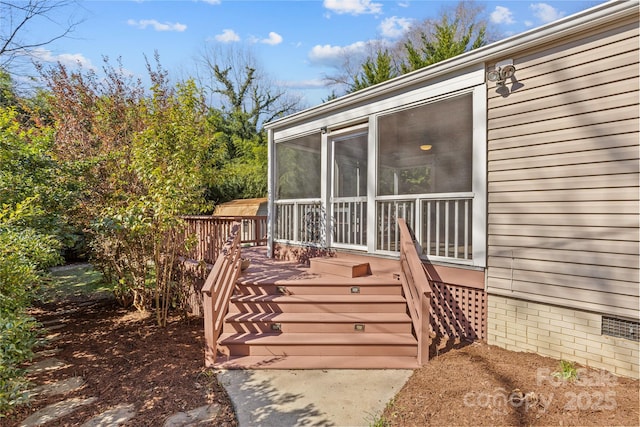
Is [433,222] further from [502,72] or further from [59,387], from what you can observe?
[59,387]

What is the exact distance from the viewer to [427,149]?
17.2ft

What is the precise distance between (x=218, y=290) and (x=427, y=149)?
3835 mm

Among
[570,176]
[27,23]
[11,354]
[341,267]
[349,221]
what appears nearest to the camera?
[11,354]

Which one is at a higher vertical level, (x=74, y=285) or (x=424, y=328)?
(x=424, y=328)

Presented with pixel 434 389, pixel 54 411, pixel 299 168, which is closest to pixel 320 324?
pixel 434 389

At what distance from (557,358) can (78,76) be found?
1024 cm

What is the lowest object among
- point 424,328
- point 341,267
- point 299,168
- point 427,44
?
point 424,328

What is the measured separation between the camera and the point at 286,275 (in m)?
4.90

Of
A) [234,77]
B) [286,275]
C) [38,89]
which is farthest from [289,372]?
[234,77]

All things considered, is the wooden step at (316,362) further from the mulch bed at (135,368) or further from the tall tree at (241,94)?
the tall tree at (241,94)

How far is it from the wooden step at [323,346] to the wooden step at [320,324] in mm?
122

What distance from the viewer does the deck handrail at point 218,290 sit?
3.54 metres

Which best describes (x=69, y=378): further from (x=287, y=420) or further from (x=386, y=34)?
(x=386, y=34)

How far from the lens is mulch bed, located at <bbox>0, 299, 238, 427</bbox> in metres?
2.81
